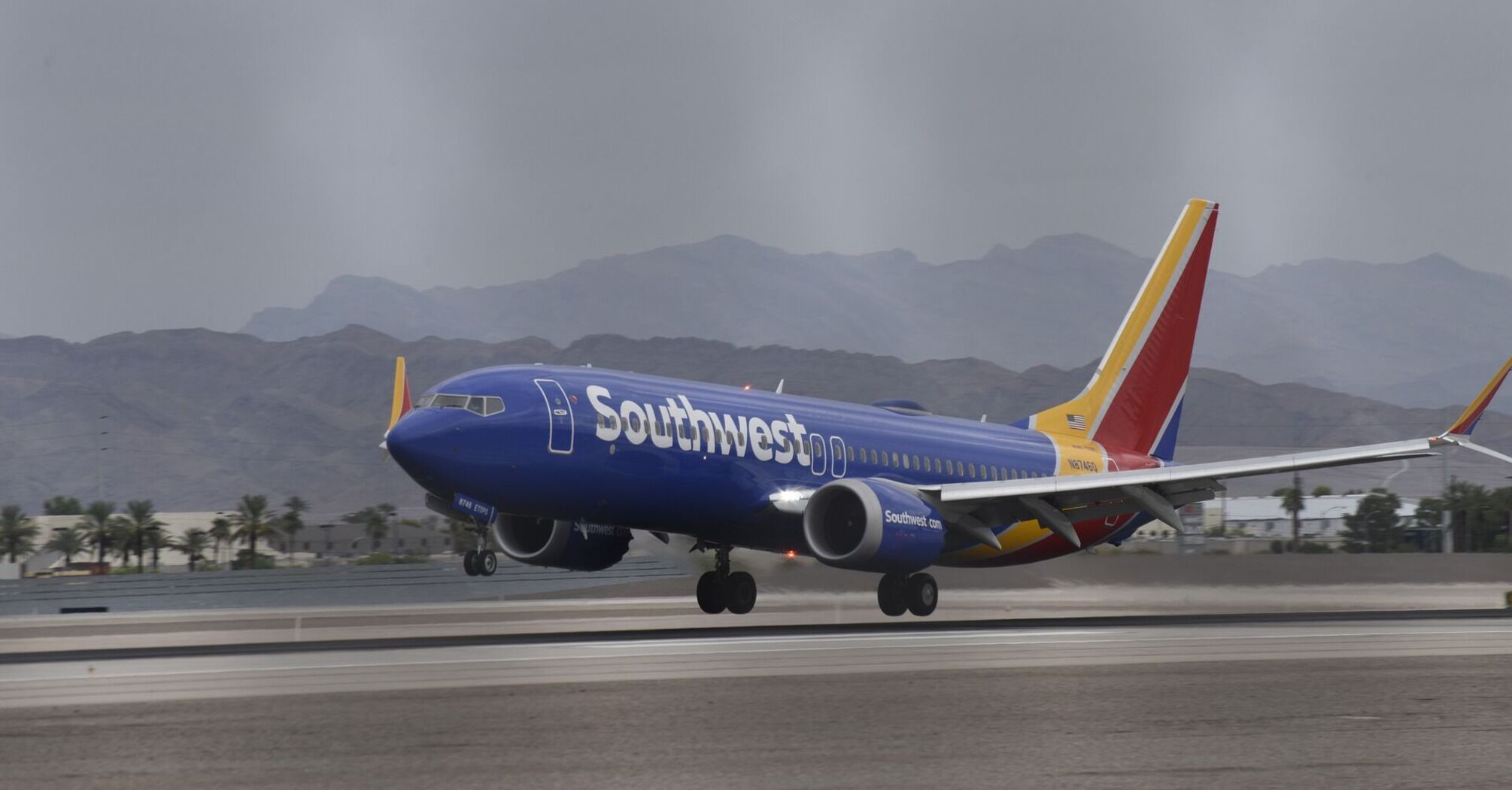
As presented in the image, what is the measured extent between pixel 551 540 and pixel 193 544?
99554 mm

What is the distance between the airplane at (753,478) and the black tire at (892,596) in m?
0.03

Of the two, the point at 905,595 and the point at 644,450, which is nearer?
the point at 644,450

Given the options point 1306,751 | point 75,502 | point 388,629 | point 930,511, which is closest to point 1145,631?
point 930,511

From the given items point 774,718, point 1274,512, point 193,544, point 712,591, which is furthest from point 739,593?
point 1274,512

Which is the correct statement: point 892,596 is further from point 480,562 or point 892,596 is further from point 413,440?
point 413,440

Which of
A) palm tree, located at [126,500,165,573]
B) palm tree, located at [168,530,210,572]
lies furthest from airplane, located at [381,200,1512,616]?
palm tree, located at [126,500,165,573]

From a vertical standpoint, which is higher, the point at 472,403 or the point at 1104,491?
the point at 472,403

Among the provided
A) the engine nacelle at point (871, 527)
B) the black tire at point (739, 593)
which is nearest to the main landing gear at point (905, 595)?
the engine nacelle at point (871, 527)

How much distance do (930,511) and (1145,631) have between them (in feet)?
16.6

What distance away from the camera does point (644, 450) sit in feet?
96.5

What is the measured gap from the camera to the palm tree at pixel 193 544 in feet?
396

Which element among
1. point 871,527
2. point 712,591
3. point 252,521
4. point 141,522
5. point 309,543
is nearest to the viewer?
point 871,527

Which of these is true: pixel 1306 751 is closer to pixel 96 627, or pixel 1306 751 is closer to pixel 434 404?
pixel 434 404

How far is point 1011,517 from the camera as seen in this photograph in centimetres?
3231
